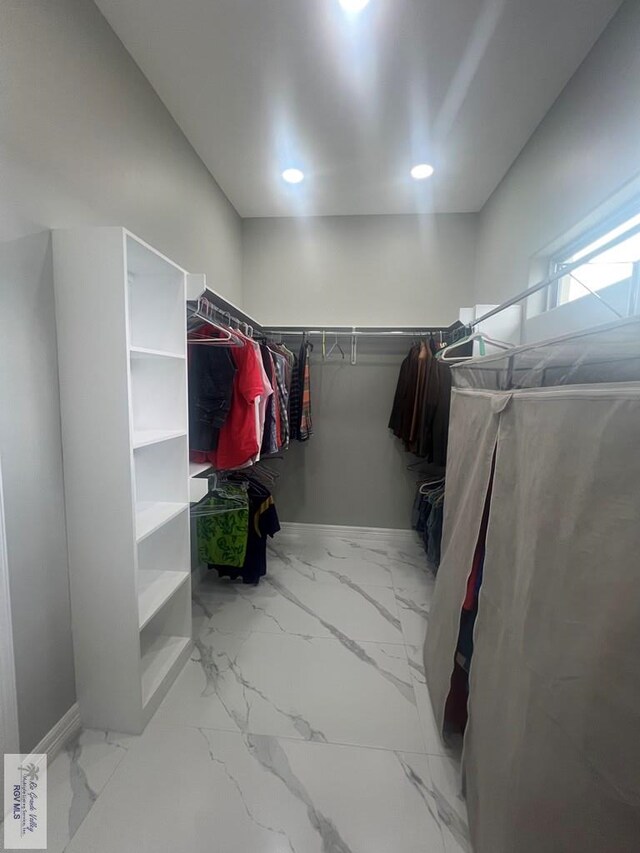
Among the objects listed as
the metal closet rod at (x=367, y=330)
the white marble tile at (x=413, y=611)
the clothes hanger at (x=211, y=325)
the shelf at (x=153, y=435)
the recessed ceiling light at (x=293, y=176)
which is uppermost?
the recessed ceiling light at (x=293, y=176)

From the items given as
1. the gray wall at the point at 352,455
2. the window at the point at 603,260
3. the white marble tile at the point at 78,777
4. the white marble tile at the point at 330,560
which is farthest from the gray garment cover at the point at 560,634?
the gray wall at the point at 352,455

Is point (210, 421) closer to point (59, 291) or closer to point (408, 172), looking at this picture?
point (59, 291)

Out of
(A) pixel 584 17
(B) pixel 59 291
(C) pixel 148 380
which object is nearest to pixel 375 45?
(A) pixel 584 17

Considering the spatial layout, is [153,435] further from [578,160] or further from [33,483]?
[578,160]

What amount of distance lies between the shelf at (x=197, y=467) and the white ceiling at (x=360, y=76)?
194cm

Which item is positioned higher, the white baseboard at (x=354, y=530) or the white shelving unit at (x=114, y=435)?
the white shelving unit at (x=114, y=435)

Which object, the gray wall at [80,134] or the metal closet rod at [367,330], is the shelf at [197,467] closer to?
the gray wall at [80,134]

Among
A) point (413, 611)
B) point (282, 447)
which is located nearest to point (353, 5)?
point (282, 447)

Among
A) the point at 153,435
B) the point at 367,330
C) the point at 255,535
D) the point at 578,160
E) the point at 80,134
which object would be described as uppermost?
the point at 578,160

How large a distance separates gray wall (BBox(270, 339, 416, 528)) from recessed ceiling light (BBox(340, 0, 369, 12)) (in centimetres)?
193

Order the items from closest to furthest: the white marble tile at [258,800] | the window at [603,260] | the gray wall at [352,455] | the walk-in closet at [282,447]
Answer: the walk-in closet at [282,447] < the white marble tile at [258,800] < the window at [603,260] < the gray wall at [352,455]

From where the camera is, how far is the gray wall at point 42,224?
1068mm

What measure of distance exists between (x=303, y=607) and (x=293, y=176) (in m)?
2.97

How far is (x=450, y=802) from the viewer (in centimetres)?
115
